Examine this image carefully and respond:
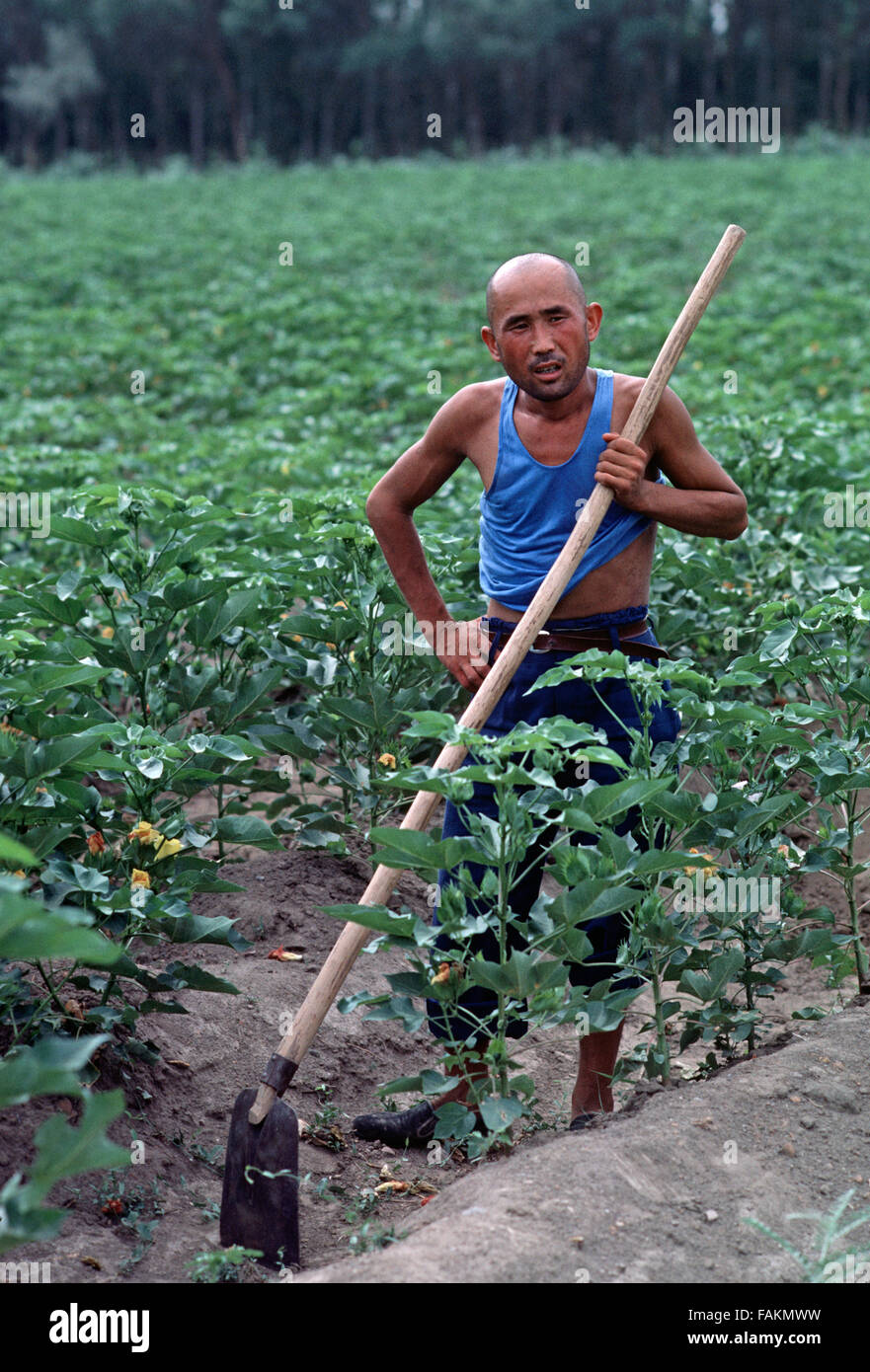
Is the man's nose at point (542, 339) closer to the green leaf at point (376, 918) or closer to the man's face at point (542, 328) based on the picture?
the man's face at point (542, 328)

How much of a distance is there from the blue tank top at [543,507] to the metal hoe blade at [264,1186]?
1137 mm

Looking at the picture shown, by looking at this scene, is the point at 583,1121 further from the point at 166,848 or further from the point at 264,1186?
the point at 166,848

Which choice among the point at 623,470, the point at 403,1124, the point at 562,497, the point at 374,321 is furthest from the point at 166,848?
the point at 374,321

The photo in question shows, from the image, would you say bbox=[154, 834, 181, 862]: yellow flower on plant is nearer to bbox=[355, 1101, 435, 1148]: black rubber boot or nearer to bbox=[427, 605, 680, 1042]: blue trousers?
bbox=[427, 605, 680, 1042]: blue trousers

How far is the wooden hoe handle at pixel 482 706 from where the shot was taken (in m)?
2.60

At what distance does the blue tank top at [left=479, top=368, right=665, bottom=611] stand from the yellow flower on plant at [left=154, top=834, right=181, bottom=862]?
0.83 meters

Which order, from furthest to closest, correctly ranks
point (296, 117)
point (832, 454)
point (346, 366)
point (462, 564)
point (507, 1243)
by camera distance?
point (296, 117) < point (346, 366) < point (832, 454) < point (462, 564) < point (507, 1243)

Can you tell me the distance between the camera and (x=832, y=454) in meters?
5.40

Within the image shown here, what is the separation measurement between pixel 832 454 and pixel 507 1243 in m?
4.03

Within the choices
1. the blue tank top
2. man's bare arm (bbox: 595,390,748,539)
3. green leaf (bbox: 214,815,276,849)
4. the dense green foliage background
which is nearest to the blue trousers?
the blue tank top

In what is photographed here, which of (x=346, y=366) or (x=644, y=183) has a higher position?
(x=644, y=183)

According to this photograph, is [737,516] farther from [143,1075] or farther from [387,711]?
[143,1075]

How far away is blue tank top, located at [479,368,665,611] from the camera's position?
9.19 feet

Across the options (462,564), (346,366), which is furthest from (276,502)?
(346,366)
